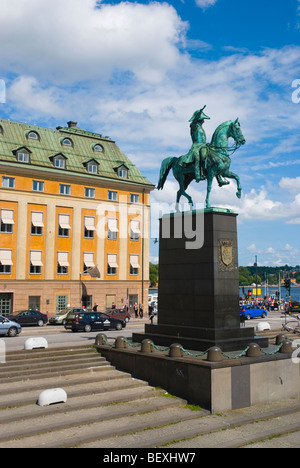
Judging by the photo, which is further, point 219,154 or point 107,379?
point 219,154

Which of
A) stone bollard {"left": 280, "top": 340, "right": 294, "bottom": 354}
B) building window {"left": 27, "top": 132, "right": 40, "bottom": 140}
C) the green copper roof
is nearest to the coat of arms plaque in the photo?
stone bollard {"left": 280, "top": 340, "right": 294, "bottom": 354}

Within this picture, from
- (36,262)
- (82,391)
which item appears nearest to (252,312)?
(36,262)

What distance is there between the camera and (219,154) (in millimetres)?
18906

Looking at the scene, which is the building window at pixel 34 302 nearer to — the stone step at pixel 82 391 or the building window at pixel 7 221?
the building window at pixel 7 221

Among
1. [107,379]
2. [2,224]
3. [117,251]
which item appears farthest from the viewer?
[117,251]

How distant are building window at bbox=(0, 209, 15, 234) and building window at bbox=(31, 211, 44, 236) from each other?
221 centimetres

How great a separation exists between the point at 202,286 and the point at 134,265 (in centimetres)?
4044

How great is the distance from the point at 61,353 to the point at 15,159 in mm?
34802

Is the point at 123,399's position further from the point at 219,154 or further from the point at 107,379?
the point at 219,154

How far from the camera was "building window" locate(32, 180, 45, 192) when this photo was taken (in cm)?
4972

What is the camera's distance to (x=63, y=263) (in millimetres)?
51219

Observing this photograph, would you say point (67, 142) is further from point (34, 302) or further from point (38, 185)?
point (34, 302)

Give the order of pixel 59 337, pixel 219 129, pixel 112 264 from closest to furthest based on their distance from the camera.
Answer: pixel 219 129, pixel 59 337, pixel 112 264
